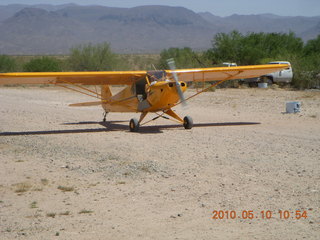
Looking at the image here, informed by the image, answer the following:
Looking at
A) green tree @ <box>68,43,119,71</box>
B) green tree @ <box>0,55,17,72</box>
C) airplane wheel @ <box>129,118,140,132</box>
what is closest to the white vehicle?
airplane wheel @ <box>129,118,140,132</box>

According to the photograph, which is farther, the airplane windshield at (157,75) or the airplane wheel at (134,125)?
the airplane wheel at (134,125)

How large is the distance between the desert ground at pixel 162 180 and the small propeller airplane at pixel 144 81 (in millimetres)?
769

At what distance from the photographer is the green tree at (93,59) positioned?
53688mm

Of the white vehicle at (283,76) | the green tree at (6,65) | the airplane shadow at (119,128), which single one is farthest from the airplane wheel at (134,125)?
the green tree at (6,65)

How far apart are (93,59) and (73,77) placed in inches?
1497

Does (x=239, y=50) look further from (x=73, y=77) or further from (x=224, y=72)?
(x=73, y=77)

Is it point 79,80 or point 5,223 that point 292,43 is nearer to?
point 79,80

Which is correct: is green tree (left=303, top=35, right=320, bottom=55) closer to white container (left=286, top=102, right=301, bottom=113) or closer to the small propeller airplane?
white container (left=286, top=102, right=301, bottom=113)

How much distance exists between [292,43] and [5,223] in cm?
4652

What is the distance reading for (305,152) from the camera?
1139 centimetres

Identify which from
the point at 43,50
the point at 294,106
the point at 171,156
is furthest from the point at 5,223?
the point at 43,50

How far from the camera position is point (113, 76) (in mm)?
16797

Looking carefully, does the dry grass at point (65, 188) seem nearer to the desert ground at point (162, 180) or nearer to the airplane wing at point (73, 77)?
the desert ground at point (162, 180)

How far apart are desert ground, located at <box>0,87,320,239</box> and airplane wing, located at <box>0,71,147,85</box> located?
5.30 feet
